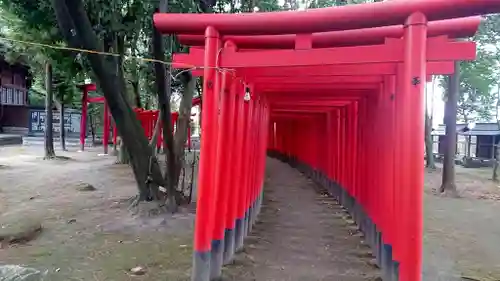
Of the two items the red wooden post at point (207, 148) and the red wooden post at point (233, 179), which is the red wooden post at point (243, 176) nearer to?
the red wooden post at point (233, 179)

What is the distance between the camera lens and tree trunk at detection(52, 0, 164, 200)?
5.25 metres

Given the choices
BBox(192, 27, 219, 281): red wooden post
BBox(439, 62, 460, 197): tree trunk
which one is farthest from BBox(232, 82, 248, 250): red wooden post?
BBox(439, 62, 460, 197): tree trunk

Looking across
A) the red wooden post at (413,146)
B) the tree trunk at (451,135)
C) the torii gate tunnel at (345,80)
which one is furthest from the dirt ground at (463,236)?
the red wooden post at (413,146)

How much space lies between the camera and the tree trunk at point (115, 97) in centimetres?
525

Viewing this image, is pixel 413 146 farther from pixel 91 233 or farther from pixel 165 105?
pixel 165 105

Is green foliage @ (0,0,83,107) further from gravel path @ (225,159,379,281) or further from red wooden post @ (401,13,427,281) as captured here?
red wooden post @ (401,13,427,281)

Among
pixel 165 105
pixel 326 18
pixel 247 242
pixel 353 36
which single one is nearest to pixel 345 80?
pixel 353 36

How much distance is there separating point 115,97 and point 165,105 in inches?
40.2

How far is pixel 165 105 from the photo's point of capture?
715 centimetres

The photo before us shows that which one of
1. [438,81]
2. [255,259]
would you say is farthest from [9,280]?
[438,81]

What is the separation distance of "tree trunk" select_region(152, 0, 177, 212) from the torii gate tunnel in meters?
1.66

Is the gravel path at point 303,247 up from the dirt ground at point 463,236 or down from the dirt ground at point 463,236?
down

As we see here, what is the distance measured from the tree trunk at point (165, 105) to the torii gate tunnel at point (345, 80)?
5.44 feet

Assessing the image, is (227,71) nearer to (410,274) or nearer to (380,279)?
(410,274)
